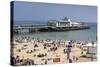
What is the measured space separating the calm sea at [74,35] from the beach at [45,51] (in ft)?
0.13

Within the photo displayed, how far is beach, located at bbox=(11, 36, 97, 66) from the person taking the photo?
8.31 ft

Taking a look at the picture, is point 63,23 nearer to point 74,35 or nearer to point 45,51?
point 74,35

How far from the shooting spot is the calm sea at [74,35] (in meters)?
2.67

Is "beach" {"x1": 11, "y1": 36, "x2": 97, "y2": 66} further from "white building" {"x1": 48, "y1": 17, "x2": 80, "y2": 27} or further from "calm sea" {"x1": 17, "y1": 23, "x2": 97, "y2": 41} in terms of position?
"white building" {"x1": 48, "y1": 17, "x2": 80, "y2": 27}

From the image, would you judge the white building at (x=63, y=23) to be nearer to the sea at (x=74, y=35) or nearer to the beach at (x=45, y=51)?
the sea at (x=74, y=35)

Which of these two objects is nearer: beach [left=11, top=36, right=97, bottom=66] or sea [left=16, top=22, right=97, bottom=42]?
beach [left=11, top=36, right=97, bottom=66]

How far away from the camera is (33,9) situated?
262 centimetres

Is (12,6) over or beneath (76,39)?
over

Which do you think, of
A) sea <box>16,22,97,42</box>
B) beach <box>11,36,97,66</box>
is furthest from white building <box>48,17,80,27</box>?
beach <box>11,36,97,66</box>

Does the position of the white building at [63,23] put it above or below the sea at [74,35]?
above

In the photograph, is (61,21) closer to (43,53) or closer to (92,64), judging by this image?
(43,53)

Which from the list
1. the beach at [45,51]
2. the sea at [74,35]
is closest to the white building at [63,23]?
the sea at [74,35]
